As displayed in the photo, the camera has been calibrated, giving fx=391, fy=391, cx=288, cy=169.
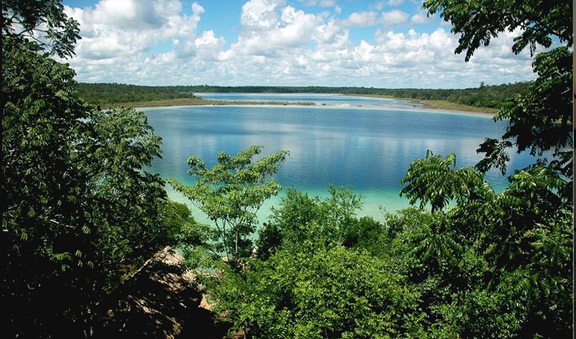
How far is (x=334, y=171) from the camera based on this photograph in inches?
1513

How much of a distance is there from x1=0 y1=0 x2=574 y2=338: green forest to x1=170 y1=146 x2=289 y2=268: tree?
0.50 ft

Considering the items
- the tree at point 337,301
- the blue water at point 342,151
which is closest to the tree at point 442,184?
the tree at point 337,301

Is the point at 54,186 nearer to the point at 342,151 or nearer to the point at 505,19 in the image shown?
the point at 505,19

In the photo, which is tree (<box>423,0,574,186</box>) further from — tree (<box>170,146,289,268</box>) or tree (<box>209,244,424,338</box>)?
tree (<box>170,146,289,268</box>)

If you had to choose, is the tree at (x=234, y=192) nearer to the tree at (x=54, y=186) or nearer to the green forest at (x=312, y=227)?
the green forest at (x=312, y=227)

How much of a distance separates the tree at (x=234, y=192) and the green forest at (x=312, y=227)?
6.0 inches

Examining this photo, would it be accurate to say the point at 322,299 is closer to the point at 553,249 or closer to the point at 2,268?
the point at 553,249

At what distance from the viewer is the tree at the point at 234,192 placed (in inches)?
529

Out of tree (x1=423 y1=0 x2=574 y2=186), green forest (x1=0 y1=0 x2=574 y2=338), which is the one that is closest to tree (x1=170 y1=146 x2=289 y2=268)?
green forest (x1=0 y1=0 x2=574 y2=338)

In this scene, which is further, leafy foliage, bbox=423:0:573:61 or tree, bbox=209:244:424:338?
tree, bbox=209:244:424:338

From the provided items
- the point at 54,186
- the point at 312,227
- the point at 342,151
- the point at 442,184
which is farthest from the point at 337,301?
the point at 342,151

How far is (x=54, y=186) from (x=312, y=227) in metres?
8.71

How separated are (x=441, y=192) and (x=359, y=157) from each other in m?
41.4

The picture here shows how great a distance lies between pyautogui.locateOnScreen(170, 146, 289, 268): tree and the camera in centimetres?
1344
